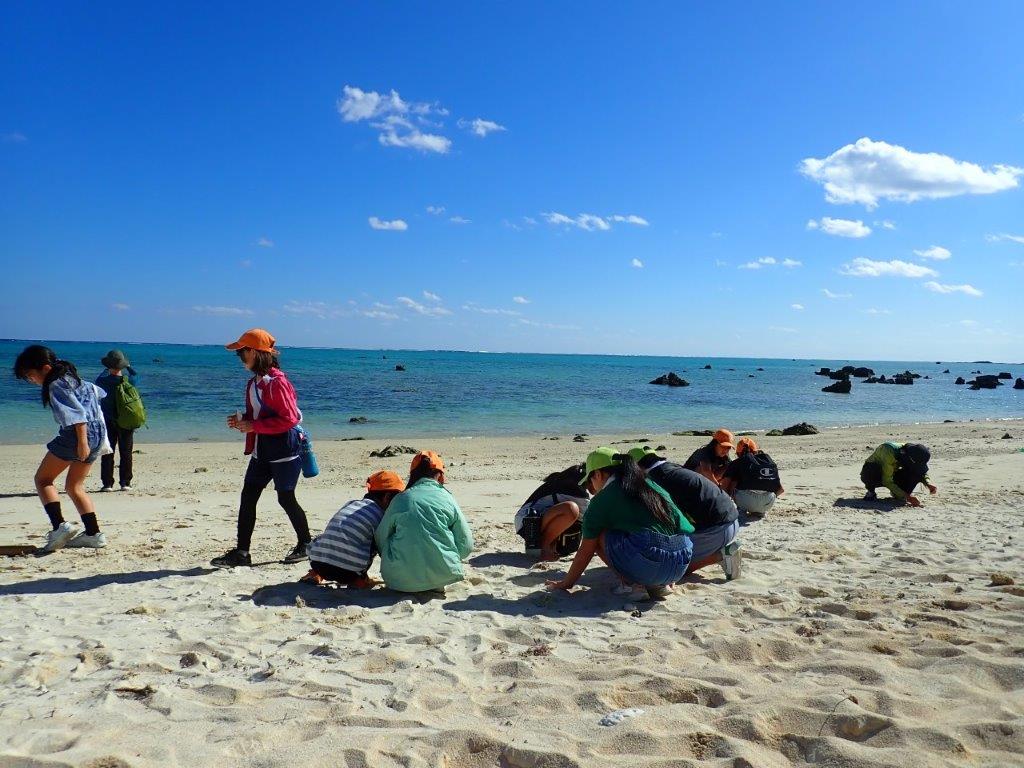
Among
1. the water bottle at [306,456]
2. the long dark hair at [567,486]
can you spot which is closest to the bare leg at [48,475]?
the water bottle at [306,456]

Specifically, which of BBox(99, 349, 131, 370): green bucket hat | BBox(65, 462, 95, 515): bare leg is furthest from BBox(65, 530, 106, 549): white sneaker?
BBox(99, 349, 131, 370): green bucket hat

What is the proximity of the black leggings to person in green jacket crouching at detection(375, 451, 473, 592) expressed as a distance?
3.43 feet

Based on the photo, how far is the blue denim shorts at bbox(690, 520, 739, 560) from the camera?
508 centimetres

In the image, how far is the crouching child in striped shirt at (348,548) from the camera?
488cm

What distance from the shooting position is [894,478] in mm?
8844

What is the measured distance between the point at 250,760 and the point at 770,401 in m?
39.0

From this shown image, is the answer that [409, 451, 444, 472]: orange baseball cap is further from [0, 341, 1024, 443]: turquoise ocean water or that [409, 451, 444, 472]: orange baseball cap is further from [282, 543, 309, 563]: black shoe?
[0, 341, 1024, 443]: turquoise ocean water

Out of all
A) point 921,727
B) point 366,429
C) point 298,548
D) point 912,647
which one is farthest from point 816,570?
point 366,429

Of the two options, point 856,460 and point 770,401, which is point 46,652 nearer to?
point 856,460

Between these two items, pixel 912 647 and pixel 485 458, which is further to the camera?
pixel 485 458

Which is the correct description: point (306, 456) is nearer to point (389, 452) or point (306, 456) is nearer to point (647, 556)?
point (647, 556)

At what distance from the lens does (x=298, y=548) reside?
5758 millimetres

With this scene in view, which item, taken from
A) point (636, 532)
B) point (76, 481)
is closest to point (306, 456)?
point (76, 481)

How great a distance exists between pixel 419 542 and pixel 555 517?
1535mm
